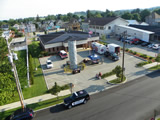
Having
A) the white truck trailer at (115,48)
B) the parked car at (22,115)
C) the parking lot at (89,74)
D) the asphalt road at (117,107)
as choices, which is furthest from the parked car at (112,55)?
the parked car at (22,115)

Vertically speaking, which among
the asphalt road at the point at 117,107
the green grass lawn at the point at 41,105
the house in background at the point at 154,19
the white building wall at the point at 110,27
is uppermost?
the house in background at the point at 154,19

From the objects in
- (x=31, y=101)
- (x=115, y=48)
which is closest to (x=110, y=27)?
(x=115, y=48)

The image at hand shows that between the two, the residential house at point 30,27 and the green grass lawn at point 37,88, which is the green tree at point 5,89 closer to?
the green grass lawn at point 37,88

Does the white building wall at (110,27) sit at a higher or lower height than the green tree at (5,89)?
higher

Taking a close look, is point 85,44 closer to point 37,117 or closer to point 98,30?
point 98,30

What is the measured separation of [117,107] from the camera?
55.7 ft

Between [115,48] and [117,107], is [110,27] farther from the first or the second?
[117,107]

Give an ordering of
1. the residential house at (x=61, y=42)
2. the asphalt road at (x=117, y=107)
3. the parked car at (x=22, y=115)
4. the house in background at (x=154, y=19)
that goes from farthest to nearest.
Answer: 1. the house in background at (x=154, y=19)
2. the residential house at (x=61, y=42)
3. the asphalt road at (x=117, y=107)
4. the parked car at (x=22, y=115)

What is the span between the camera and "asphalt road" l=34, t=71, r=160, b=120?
617 inches

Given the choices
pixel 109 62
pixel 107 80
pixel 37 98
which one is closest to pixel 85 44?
pixel 109 62

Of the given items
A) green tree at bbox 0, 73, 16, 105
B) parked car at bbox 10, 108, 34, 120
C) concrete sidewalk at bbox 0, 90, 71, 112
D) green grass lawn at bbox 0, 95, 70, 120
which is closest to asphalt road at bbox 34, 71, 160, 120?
parked car at bbox 10, 108, 34, 120

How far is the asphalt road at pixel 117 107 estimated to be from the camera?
1566 cm

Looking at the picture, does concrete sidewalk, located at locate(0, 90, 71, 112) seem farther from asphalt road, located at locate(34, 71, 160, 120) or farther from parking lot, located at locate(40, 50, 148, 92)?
asphalt road, located at locate(34, 71, 160, 120)

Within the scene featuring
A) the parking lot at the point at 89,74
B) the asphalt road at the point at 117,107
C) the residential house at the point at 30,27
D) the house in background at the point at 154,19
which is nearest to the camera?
the asphalt road at the point at 117,107
